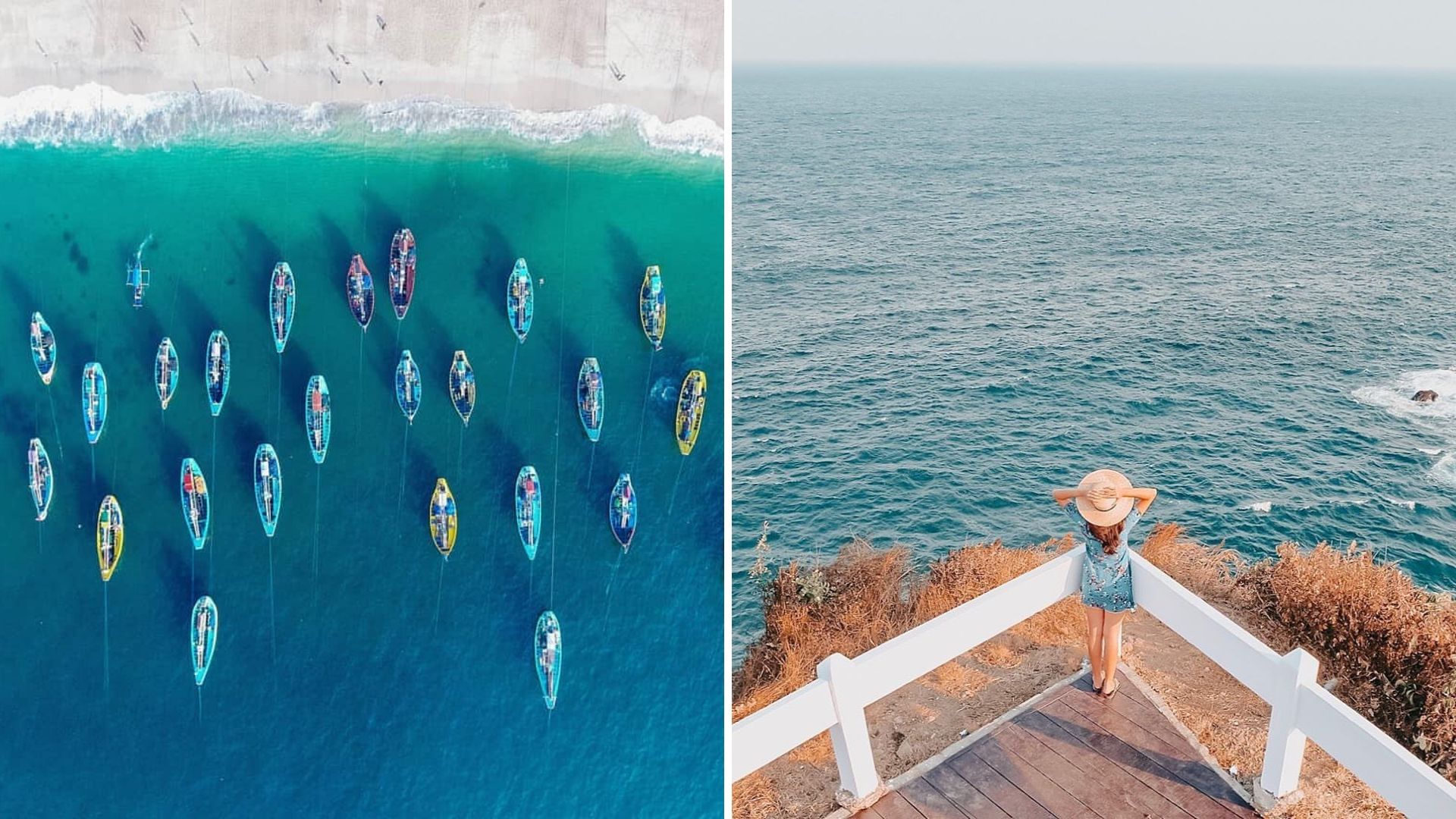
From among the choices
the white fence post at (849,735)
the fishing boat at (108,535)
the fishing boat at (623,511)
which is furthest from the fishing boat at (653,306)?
the white fence post at (849,735)

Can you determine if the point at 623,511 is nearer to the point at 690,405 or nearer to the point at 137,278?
the point at 690,405

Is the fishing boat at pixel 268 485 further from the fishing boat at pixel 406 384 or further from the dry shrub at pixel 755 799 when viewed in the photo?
the dry shrub at pixel 755 799

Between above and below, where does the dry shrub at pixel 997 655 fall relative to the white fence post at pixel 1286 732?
below

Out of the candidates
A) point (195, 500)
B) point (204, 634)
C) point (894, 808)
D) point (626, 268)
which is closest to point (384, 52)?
point (626, 268)

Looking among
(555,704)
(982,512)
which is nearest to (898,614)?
(555,704)

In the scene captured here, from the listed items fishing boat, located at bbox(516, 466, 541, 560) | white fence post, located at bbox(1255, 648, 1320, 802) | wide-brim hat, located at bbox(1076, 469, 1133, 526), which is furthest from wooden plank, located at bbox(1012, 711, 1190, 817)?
fishing boat, located at bbox(516, 466, 541, 560)
